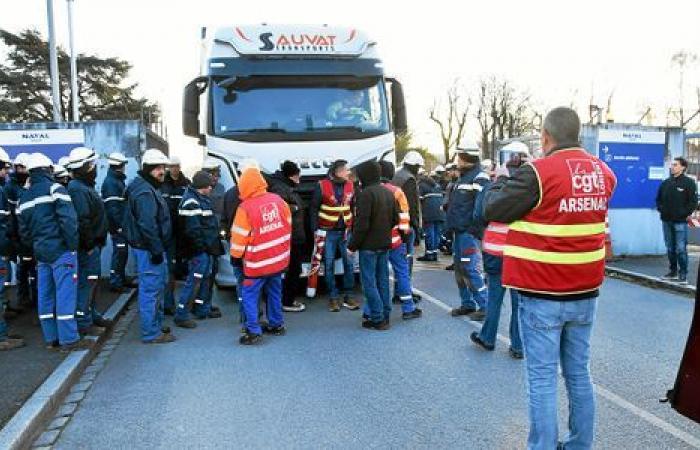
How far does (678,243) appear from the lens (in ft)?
33.9

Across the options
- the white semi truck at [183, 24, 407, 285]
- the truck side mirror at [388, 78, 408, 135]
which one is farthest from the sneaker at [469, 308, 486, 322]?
the truck side mirror at [388, 78, 408, 135]

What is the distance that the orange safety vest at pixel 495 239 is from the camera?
6.11 m

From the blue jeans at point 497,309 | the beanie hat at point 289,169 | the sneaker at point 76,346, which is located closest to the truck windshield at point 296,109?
the beanie hat at point 289,169

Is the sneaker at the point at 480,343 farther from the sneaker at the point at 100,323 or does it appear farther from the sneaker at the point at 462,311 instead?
the sneaker at the point at 100,323

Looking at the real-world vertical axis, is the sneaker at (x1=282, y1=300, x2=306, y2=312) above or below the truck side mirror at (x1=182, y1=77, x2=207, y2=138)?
below

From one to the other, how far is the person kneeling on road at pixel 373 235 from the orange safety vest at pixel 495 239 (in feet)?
4.52

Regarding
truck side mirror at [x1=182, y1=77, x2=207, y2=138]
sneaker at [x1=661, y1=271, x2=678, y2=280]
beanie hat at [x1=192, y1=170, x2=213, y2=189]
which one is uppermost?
truck side mirror at [x1=182, y1=77, x2=207, y2=138]

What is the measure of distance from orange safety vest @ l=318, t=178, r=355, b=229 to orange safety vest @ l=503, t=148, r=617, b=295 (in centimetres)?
483

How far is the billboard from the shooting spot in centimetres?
1332

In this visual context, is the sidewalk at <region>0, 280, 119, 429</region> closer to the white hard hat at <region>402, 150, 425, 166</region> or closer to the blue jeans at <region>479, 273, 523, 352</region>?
the blue jeans at <region>479, 273, 523, 352</region>

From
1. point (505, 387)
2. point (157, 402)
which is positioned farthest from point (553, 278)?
point (157, 402)

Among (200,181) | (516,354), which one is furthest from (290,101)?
(516,354)

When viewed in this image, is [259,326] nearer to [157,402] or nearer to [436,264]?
[157,402]

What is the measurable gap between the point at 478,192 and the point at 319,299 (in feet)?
10.4
